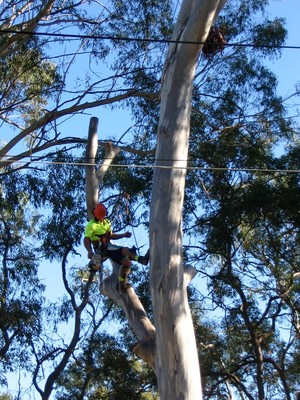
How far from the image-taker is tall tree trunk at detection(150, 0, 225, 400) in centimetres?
666

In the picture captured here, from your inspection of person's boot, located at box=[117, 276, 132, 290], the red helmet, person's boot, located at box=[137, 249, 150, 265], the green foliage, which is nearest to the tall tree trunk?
person's boot, located at box=[137, 249, 150, 265]

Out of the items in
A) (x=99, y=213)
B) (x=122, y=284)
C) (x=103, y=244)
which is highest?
(x=99, y=213)

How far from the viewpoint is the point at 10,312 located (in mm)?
14625

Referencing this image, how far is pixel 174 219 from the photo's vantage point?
7.19m

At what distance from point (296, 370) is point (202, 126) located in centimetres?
484

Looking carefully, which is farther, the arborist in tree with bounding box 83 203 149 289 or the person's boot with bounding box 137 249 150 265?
the arborist in tree with bounding box 83 203 149 289

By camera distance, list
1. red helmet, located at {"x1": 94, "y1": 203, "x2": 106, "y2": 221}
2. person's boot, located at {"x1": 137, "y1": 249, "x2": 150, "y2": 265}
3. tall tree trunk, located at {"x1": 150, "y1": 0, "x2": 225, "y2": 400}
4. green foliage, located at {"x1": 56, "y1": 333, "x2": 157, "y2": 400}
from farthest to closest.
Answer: green foliage, located at {"x1": 56, "y1": 333, "x2": 157, "y2": 400}
red helmet, located at {"x1": 94, "y1": 203, "x2": 106, "y2": 221}
person's boot, located at {"x1": 137, "y1": 249, "x2": 150, "y2": 265}
tall tree trunk, located at {"x1": 150, "y1": 0, "x2": 225, "y2": 400}

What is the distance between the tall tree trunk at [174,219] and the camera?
666cm

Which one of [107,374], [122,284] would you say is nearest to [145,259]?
[122,284]

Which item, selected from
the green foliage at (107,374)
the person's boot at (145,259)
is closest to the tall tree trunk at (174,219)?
the person's boot at (145,259)

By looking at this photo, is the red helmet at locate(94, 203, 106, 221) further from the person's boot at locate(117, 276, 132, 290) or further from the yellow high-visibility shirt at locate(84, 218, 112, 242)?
the person's boot at locate(117, 276, 132, 290)

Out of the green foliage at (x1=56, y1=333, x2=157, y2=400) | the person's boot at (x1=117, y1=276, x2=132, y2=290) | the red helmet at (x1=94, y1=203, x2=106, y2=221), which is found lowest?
the person's boot at (x1=117, y1=276, x2=132, y2=290)

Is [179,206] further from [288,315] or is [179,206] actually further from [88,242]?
[288,315]

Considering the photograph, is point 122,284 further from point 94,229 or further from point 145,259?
point 94,229
